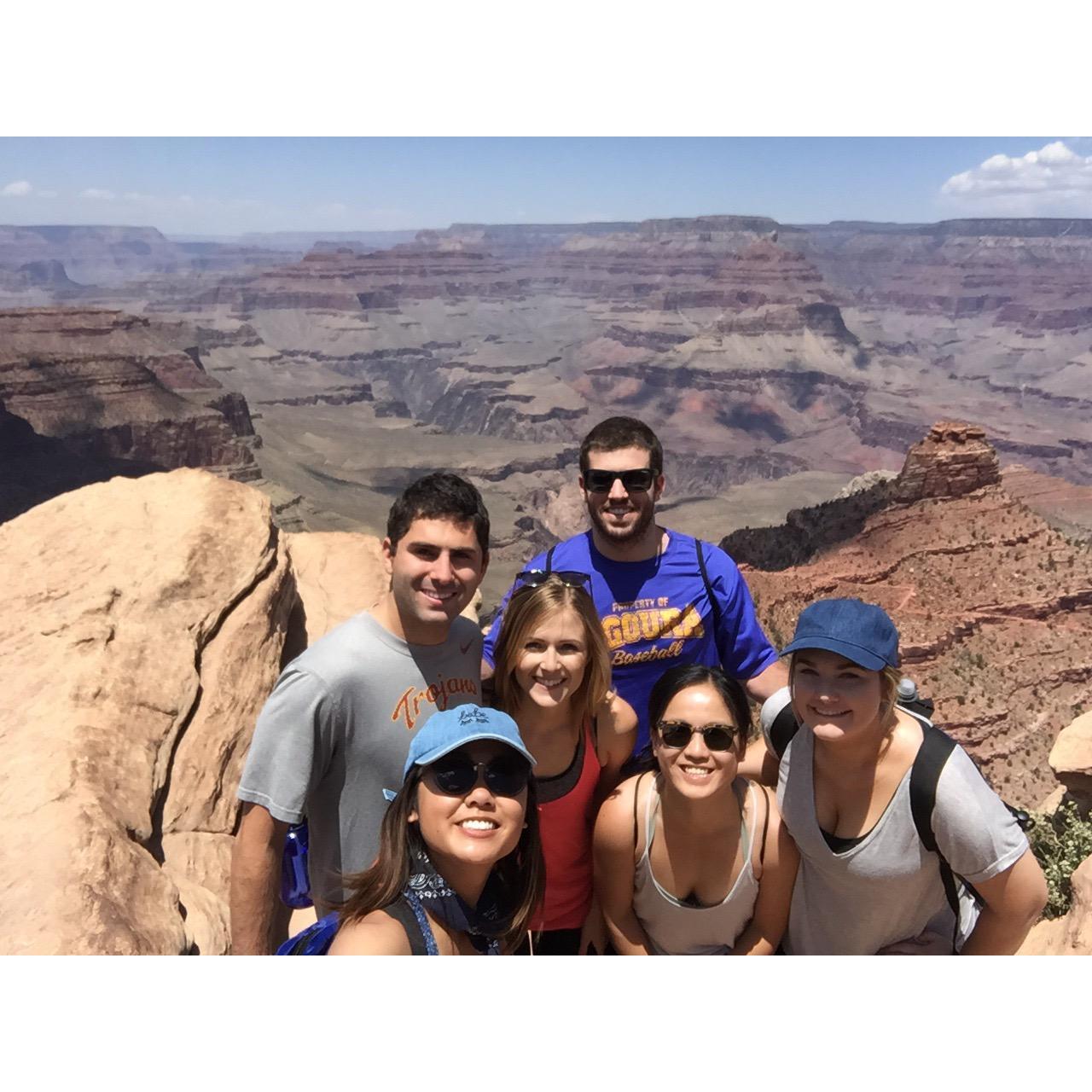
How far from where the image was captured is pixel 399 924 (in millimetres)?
2355

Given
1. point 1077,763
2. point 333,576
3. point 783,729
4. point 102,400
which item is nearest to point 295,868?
point 783,729

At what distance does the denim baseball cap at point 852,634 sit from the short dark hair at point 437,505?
1169 mm

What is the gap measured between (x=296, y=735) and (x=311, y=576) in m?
8.12

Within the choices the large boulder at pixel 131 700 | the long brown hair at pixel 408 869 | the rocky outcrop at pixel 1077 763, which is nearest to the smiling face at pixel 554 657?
the long brown hair at pixel 408 869

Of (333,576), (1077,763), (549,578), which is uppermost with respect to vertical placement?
(549,578)

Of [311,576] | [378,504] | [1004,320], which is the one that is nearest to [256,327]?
[378,504]

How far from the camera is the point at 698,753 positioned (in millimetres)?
3146

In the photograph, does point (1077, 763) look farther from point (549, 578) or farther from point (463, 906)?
point (463, 906)

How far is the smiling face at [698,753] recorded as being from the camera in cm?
312

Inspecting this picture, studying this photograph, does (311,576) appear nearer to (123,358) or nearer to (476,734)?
(476,734)

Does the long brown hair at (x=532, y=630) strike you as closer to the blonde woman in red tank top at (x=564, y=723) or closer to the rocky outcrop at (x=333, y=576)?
the blonde woman in red tank top at (x=564, y=723)

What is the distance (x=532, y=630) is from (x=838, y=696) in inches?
41.4

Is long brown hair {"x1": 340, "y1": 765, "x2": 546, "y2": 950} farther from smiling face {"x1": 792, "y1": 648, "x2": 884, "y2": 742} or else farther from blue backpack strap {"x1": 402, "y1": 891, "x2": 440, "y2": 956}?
smiling face {"x1": 792, "y1": 648, "x2": 884, "y2": 742}

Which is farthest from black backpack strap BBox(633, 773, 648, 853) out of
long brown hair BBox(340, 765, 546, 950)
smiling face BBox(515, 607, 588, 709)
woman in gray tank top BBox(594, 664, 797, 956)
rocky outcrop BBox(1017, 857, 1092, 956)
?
rocky outcrop BBox(1017, 857, 1092, 956)
